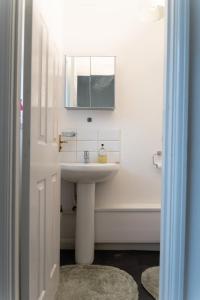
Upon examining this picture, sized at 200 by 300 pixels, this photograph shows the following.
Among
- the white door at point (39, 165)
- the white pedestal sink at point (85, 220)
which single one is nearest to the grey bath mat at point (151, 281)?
the white pedestal sink at point (85, 220)

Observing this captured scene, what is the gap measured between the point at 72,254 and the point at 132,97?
1.57 metres

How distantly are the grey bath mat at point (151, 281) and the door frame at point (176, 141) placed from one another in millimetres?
771

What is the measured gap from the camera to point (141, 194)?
2449 millimetres

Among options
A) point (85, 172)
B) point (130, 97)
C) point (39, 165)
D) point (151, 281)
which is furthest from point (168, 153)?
point (130, 97)

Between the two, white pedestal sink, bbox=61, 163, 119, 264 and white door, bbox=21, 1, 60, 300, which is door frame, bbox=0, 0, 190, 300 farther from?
white pedestal sink, bbox=61, 163, 119, 264

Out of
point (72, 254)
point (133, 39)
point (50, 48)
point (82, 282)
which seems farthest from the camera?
point (133, 39)

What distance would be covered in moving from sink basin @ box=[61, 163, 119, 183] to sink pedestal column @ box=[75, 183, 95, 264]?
0.37ft

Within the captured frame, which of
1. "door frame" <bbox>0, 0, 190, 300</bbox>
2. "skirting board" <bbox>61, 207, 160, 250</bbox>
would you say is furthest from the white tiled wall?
"door frame" <bbox>0, 0, 190, 300</bbox>

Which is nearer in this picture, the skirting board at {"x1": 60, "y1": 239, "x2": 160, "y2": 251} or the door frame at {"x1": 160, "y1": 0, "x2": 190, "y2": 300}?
the door frame at {"x1": 160, "y1": 0, "x2": 190, "y2": 300}

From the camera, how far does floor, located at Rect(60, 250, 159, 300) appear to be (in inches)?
77.7

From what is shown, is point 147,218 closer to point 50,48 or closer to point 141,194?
point 141,194

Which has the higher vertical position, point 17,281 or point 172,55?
point 172,55

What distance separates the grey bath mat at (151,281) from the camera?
64.6 inches

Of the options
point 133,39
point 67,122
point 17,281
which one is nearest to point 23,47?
point 17,281
